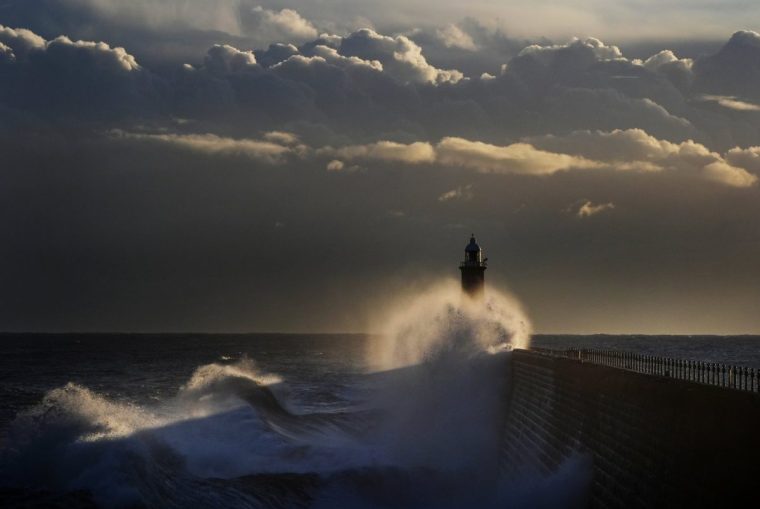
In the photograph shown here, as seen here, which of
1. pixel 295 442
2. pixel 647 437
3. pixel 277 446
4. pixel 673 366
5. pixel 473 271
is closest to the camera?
pixel 647 437

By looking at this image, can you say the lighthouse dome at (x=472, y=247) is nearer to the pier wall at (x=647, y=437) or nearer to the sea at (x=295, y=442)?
the sea at (x=295, y=442)

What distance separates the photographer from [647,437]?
19.1 metres

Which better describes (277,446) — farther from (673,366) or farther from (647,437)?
(647,437)

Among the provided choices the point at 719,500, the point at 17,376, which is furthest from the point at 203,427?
the point at 17,376

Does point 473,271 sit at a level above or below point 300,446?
above

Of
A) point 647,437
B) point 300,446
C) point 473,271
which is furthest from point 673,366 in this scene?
point 473,271

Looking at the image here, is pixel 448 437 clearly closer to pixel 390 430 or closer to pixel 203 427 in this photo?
pixel 390 430

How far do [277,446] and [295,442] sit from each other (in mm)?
1903

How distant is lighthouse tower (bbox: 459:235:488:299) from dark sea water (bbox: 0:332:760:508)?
6740mm

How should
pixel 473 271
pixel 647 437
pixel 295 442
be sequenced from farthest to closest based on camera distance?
1. pixel 473 271
2. pixel 295 442
3. pixel 647 437

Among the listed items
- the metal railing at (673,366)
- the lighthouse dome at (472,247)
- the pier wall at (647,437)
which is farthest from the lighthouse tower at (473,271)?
the pier wall at (647,437)

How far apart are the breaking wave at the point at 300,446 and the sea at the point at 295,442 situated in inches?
2.8

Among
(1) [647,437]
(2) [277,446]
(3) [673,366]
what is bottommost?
(2) [277,446]

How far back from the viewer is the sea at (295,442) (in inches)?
1065
